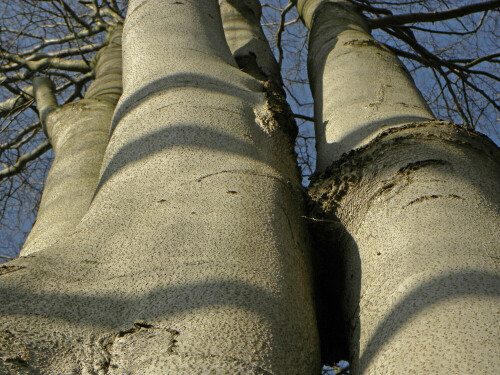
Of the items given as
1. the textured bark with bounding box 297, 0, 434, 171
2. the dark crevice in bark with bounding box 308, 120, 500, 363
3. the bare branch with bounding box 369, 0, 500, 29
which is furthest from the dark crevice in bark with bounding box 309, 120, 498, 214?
the bare branch with bounding box 369, 0, 500, 29

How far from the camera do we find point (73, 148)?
1.83m

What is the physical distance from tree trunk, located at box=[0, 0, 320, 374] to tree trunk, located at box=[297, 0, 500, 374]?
3.6 inches

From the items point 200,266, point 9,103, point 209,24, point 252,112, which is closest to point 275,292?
point 200,266

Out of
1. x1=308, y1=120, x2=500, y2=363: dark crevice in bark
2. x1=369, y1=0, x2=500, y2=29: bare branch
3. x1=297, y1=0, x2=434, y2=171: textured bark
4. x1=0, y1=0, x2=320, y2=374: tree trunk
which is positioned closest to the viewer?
x1=0, y1=0, x2=320, y2=374: tree trunk

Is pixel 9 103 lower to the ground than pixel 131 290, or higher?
higher

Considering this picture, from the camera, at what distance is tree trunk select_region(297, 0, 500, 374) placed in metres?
0.61

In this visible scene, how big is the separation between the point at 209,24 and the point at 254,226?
0.88 meters

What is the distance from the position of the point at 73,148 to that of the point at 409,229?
1.38 metres

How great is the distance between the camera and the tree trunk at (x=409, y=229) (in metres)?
0.61

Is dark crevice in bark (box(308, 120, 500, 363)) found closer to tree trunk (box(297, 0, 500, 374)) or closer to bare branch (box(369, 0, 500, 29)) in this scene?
tree trunk (box(297, 0, 500, 374))

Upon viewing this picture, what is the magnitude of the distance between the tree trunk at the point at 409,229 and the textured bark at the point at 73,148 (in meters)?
0.69

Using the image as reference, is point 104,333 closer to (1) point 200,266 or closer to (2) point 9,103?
Result: (1) point 200,266

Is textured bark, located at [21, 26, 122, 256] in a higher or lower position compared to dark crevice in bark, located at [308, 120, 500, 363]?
higher

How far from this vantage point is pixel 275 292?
697 millimetres
